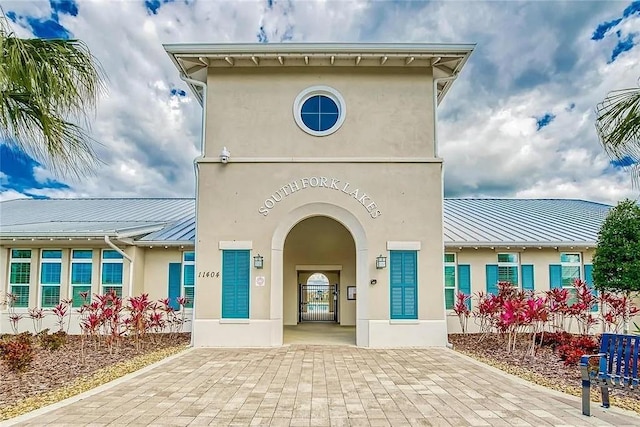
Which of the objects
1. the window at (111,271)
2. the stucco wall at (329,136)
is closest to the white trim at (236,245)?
the stucco wall at (329,136)

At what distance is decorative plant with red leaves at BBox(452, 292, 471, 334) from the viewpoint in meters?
13.0

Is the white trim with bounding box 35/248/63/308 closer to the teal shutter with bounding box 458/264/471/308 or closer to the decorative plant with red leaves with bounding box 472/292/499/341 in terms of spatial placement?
the teal shutter with bounding box 458/264/471/308

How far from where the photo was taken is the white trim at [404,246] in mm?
11445

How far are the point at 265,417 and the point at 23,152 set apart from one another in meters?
4.08

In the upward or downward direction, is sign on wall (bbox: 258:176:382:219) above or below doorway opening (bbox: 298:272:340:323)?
above

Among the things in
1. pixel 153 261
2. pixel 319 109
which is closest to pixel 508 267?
pixel 319 109

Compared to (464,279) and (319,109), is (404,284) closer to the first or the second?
(464,279)

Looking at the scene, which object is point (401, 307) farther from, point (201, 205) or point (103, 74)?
point (103, 74)

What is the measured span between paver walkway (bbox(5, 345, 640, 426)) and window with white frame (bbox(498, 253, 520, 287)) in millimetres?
5606

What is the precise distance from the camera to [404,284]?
37.5 feet

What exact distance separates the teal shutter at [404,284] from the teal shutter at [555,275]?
5494mm

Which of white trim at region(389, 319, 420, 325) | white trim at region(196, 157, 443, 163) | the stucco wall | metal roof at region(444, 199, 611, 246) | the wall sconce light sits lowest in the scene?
white trim at region(389, 319, 420, 325)

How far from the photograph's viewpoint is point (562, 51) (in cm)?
1311

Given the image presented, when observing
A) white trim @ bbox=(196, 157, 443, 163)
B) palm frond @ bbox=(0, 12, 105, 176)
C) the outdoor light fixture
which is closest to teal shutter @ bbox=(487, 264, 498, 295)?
white trim @ bbox=(196, 157, 443, 163)
